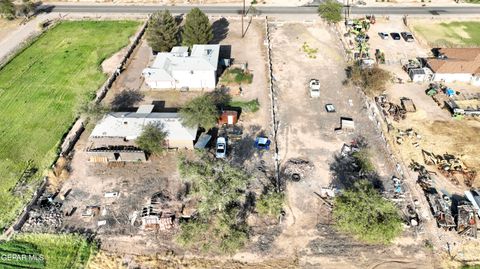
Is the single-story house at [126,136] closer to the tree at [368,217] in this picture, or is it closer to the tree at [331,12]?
the tree at [368,217]

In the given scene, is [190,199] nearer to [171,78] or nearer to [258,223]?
[258,223]

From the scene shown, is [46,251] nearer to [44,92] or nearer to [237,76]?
[44,92]

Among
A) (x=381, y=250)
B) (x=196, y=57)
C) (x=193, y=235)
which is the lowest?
(x=381, y=250)

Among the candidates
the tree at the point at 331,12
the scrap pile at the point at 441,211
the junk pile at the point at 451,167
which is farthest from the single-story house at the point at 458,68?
the scrap pile at the point at 441,211

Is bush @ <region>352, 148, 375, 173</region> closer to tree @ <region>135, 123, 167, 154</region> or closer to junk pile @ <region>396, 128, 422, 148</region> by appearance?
junk pile @ <region>396, 128, 422, 148</region>

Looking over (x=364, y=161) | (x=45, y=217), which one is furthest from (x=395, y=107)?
(x=45, y=217)

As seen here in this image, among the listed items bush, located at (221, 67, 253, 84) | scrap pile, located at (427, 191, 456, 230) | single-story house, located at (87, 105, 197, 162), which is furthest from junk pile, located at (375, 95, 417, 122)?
single-story house, located at (87, 105, 197, 162)

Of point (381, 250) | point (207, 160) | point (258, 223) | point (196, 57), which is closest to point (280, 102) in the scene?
point (196, 57)
